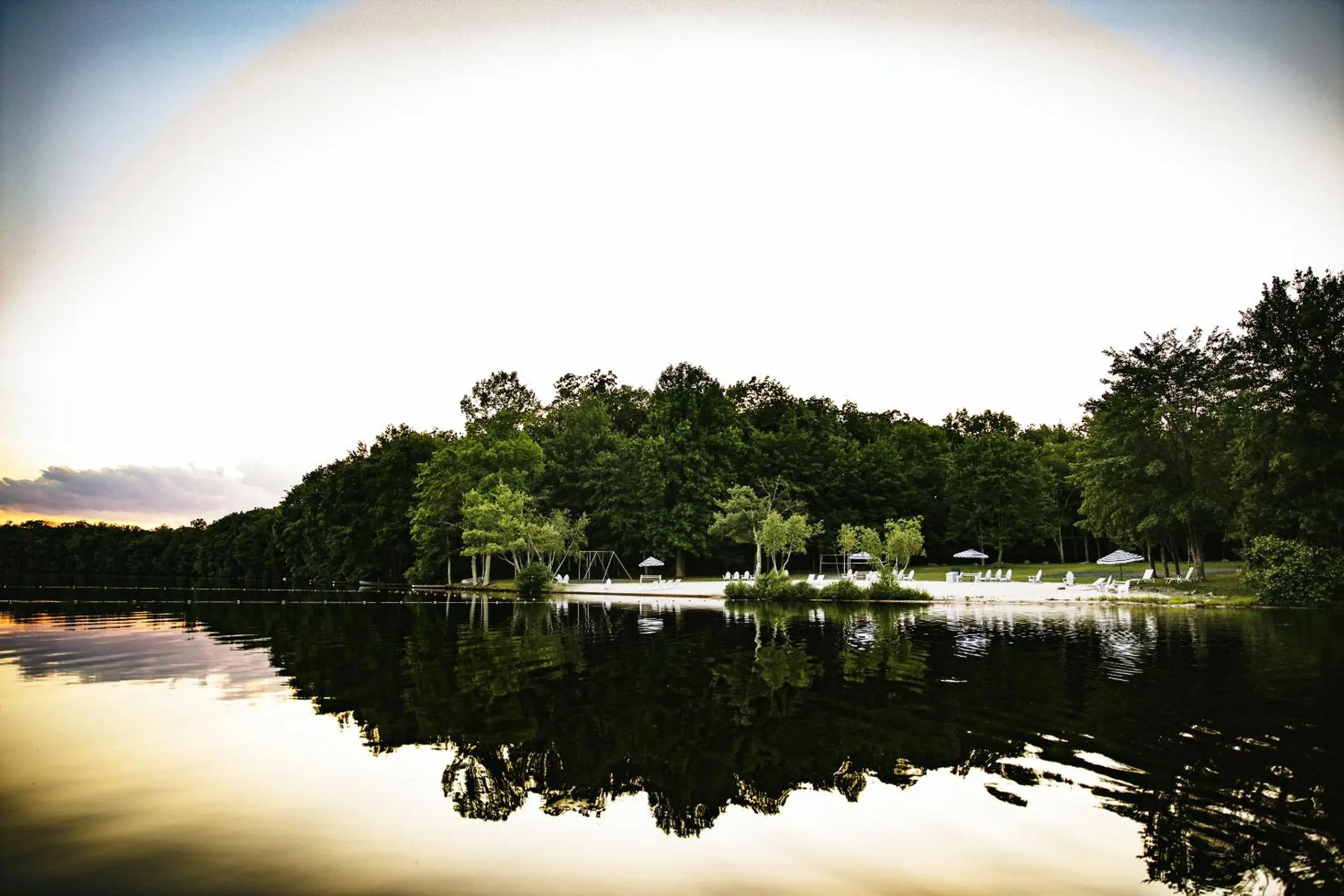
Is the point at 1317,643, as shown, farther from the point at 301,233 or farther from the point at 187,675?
the point at 301,233

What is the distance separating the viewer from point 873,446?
75125 millimetres

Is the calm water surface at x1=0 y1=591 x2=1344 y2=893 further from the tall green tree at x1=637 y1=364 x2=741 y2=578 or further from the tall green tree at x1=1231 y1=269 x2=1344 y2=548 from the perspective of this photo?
the tall green tree at x1=637 y1=364 x2=741 y2=578

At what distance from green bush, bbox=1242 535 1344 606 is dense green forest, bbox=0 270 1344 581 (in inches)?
13.0

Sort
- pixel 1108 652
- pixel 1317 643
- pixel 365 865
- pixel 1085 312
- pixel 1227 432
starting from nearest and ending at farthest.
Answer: pixel 365 865
pixel 1108 652
pixel 1317 643
pixel 1227 432
pixel 1085 312

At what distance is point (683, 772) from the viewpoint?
9.64 m

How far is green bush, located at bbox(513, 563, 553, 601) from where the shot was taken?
49375 mm

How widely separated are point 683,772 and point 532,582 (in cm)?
4115

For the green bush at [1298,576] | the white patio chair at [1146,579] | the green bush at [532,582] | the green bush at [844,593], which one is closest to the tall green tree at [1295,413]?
the green bush at [1298,576]

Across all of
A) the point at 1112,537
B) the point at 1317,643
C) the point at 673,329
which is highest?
the point at 673,329

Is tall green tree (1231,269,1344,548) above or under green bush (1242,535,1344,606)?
above

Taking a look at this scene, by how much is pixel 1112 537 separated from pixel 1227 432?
9654mm

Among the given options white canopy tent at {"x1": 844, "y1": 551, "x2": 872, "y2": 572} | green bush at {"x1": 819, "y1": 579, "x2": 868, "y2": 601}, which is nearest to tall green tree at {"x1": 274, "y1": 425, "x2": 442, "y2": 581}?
white canopy tent at {"x1": 844, "y1": 551, "x2": 872, "y2": 572}

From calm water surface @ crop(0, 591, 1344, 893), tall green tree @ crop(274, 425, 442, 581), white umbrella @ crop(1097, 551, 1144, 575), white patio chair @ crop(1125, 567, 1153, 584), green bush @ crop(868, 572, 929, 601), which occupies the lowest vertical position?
calm water surface @ crop(0, 591, 1344, 893)

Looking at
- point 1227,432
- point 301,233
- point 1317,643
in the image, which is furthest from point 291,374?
point 1227,432
